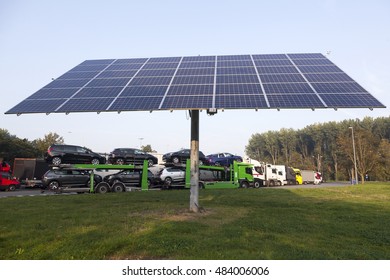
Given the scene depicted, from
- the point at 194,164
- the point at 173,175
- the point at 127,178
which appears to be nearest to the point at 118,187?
the point at 127,178

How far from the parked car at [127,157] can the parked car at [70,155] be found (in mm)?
963

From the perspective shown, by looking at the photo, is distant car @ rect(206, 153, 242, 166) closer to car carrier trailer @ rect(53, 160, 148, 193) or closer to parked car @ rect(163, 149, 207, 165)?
parked car @ rect(163, 149, 207, 165)

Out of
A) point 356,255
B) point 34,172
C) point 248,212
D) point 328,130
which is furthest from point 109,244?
point 328,130

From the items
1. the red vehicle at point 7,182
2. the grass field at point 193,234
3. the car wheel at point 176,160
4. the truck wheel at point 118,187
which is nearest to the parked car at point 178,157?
the car wheel at point 176,160

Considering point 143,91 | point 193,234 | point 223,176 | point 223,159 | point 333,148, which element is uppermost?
point 333,148

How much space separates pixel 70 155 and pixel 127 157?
4645 mm

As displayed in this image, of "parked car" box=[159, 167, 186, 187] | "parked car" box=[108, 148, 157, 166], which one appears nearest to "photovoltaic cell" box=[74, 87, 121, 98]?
"parked car" box=[108, 148, 157, 166]

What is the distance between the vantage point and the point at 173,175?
26406 millimetres

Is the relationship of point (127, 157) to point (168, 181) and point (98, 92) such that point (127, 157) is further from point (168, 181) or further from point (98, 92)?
point (98, 92)

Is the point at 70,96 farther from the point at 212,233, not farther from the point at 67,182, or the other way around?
the point at 67,182

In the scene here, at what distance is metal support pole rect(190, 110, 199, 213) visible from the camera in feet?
40.2

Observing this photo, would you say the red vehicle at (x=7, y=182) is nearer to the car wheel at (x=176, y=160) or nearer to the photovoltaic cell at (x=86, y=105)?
the car wheel at (x=176, y=160)

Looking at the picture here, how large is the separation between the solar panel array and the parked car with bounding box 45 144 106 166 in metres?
8.74

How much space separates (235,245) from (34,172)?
31882 millimetres
